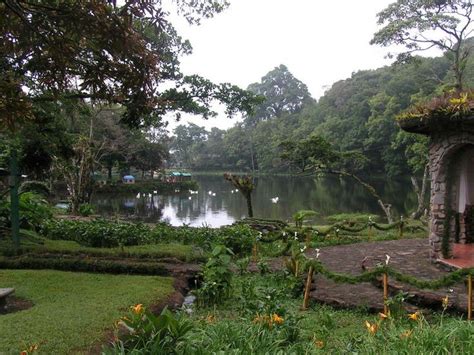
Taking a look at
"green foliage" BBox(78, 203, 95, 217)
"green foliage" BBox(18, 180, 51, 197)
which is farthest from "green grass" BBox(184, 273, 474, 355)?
"green foliage" BBox(78, 203, 95, 217)

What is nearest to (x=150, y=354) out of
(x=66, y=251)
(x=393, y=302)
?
(x=393, y=302)

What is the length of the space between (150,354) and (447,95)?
7.05m

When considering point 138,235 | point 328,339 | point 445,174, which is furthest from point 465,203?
point 138,235

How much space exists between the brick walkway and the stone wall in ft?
1.82

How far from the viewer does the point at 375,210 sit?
91.1 ft

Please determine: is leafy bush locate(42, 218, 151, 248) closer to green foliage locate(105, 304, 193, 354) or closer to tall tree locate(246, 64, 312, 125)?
green foliage locate(105, 304, 193, 354)

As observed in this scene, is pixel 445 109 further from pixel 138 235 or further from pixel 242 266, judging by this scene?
pixel 138 235

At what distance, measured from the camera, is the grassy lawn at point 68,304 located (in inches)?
178

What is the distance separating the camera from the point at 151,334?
121 inches

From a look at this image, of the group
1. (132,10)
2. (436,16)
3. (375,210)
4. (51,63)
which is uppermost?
(436,16)

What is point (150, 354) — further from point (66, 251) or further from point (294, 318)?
point (66, 251)

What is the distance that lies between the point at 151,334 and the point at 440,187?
6969 millimetres

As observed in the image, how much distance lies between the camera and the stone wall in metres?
8.28

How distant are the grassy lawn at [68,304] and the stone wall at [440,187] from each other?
4947 mm
